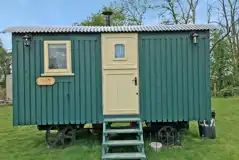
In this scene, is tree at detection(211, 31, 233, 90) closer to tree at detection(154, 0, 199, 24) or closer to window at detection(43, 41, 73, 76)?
tree at detection(154, 0, 199, 24)

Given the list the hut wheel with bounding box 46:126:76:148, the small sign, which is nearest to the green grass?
the hut wheel with bounding box 46:126:76:148

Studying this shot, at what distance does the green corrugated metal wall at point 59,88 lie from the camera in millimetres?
4809

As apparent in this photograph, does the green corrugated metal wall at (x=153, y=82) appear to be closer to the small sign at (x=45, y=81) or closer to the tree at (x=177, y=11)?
the small sign at (x=45, y=81)

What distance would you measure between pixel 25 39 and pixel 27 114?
160cm

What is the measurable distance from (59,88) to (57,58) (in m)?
0.65

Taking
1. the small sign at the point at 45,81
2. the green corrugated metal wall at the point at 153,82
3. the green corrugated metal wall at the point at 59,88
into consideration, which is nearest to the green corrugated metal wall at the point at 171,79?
the green corrugated metal wall at the point at 153,82

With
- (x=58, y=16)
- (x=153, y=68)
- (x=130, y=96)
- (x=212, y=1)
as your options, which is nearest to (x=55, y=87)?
(x=130, y=96)

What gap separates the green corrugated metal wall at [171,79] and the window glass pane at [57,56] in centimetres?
169

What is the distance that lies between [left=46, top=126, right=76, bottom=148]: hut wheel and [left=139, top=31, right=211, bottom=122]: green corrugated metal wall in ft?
5.63

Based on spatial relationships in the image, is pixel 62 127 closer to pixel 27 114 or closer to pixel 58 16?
pixel 27 114

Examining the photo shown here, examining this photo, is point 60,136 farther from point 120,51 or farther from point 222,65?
point 222,65

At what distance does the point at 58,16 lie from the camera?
54.2ft

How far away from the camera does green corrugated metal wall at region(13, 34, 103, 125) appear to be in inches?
189

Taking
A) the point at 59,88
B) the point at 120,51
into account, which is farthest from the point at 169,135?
the point at 59,88
